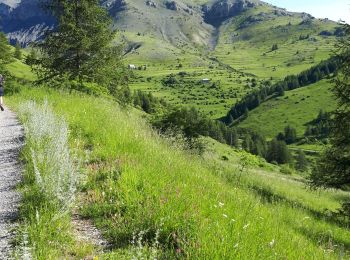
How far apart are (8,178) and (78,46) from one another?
24.3 m

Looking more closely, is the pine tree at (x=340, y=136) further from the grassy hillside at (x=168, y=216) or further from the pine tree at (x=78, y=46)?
the pine tree at (x=78, y=46)

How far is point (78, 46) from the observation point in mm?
30547

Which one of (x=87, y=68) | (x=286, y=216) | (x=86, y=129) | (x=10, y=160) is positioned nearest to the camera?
(x=10, y=160)

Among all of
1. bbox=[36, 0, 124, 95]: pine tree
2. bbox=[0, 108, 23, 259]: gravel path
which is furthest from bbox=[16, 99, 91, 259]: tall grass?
bbox=[36, 0, 124, 95]: pine tree

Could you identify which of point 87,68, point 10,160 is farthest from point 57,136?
point 87,68

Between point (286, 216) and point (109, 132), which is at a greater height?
point (109, 132)

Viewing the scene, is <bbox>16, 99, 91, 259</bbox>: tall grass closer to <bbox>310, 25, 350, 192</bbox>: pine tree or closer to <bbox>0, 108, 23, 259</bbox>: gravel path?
<bbox>0, 108, 23, 259</bbox>: gravel path

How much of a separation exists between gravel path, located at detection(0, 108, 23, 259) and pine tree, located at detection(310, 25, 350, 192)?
45.0 ft

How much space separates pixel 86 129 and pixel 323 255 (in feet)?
24.4

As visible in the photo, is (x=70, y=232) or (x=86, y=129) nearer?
(x=70, y=232)

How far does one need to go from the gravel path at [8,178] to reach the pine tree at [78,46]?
56.2 feet

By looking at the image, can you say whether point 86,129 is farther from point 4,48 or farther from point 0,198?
point 4,48

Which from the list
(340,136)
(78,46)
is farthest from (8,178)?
(78,46)

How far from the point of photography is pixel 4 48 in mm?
75812
